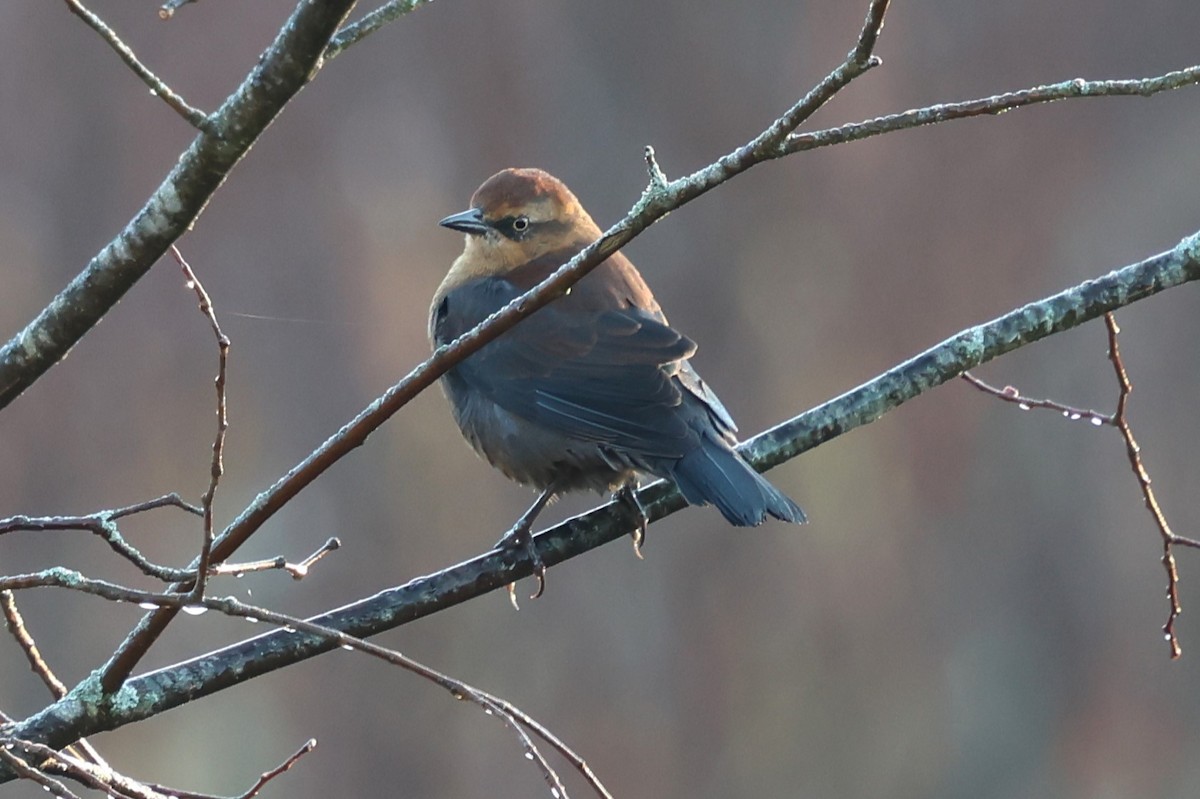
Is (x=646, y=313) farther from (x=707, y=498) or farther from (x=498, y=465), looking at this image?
(x=707, y=498)

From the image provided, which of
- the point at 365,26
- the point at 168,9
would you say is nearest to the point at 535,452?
the point at 365,26

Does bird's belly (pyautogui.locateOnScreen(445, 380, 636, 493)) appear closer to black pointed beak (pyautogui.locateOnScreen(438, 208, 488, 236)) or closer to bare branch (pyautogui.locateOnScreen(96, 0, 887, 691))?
black pointed beak (pyautogui.locateOnScreen(438, 208, 488, 236))

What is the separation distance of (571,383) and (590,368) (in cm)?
7

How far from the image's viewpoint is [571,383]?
3676 millimetres

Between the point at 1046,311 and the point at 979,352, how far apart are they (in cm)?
15

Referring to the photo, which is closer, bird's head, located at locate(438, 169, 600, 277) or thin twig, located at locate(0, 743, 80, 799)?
thin twig, located at locate(0, 743, 80, 799)

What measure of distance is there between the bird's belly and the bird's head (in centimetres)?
50

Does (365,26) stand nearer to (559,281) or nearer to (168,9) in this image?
(168,9)

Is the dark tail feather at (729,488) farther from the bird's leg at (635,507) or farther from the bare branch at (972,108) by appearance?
the bare branch at (972,108)

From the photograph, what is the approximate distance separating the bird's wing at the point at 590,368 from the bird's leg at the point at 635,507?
105mm

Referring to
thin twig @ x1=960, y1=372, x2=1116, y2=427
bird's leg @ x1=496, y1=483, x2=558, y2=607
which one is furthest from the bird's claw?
thin twig @ x1=960, y1=372, x2=1116, y2=427

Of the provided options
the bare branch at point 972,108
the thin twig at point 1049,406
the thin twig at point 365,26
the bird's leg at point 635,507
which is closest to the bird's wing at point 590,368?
the bird's leg at point 635,507

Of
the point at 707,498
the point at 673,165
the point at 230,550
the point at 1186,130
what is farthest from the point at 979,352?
the point at 1186,130

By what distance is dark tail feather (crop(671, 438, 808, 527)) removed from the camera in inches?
121
